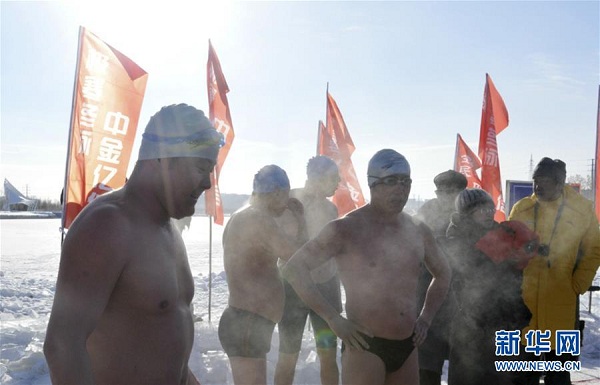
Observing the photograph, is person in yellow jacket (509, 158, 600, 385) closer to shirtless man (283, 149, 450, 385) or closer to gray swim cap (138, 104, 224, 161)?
shirtless man (283, 149, 450, 385)

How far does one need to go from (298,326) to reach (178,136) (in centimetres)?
300

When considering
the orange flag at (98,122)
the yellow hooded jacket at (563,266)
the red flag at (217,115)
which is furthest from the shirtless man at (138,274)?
the red flag at (217,115)

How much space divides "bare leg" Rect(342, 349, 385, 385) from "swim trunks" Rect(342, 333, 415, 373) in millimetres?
33

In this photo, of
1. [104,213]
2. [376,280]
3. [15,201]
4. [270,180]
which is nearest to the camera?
[104,213]

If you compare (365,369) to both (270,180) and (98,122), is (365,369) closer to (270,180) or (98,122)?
(270,180)

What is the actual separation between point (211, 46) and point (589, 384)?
6.42 metres

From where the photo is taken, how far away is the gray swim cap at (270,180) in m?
3.71

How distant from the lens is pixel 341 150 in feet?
30.3

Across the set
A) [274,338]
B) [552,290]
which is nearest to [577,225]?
[552,290]

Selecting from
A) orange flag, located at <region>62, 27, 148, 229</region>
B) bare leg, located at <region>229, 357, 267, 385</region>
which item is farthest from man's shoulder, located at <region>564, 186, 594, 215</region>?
orange flag, located at <region>62, 27, 148, 229</region>

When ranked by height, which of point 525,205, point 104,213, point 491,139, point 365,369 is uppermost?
point 491,139

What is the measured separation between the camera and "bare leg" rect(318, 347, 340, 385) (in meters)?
4.29

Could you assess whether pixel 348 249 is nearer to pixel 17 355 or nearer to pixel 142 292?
pixel 142 292

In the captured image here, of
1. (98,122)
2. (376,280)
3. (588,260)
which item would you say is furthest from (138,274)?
(98,122)
